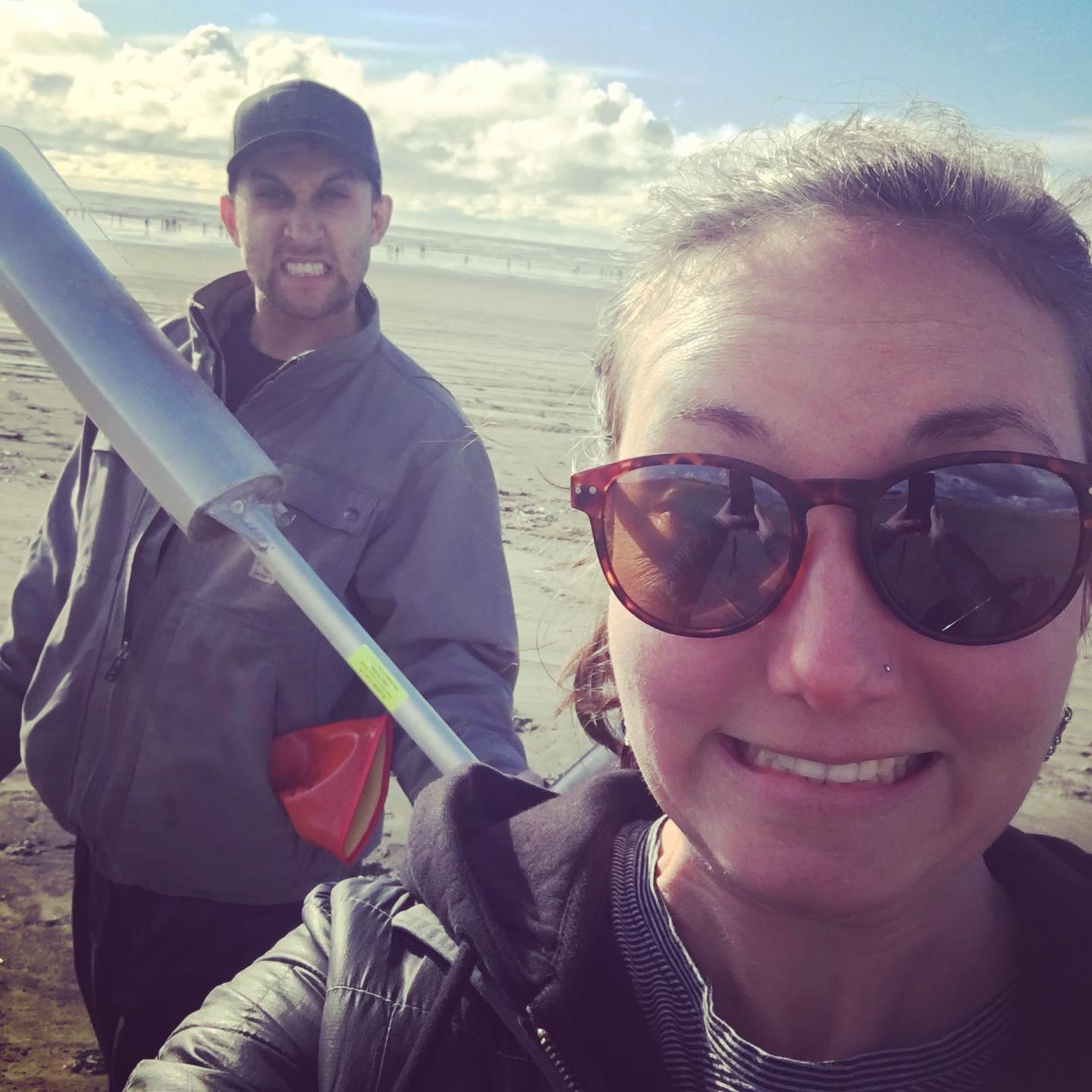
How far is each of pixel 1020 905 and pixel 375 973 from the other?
87cm

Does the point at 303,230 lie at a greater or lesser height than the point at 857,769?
greater

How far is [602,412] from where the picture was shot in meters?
1.42

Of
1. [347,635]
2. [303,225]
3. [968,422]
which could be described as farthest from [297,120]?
[968,422]

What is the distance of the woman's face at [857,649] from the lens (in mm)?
981

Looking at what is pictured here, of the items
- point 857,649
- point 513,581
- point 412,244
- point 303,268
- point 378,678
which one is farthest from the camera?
point 412,244

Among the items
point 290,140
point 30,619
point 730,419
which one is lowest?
point 30,619

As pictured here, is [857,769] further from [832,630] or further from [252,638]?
[252,638]

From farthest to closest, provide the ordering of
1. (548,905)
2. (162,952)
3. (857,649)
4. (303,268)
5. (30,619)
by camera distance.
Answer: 1. (303,268)
2. (30,619)
3. (162,952)
4. (548,905)
5. (857,649)

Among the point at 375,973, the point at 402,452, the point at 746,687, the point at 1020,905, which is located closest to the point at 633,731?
the point at 746,687

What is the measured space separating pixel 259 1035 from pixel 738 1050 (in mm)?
637

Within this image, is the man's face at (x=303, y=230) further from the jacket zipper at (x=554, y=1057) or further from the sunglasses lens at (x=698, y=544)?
the jacket zipper at (x=554, y=1057)

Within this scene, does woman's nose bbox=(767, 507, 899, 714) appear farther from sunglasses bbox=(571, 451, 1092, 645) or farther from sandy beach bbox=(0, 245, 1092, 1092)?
sandy beach bbox=(0, 245, 1092, 1092)

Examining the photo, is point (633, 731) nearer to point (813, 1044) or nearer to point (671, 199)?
point (813, 1044)

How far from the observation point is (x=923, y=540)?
101 cm
